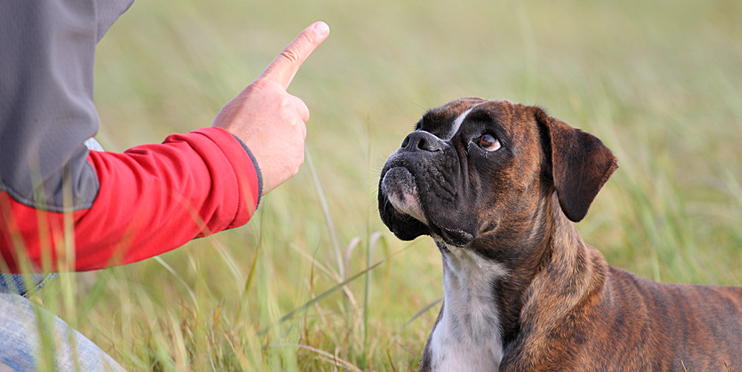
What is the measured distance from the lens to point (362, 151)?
5.48m

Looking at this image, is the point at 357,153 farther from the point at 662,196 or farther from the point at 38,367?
the point at 38,367

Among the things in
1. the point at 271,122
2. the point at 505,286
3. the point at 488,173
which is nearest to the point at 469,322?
the point at 505,286

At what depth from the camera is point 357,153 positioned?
6.41m

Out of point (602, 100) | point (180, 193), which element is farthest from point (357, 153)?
point (180, 193)

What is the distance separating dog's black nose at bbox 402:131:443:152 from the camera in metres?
2.72

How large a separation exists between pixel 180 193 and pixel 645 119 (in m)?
6.29

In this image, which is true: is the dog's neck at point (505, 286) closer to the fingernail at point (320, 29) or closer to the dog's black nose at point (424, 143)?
the dog's black nose at point (424, 143)

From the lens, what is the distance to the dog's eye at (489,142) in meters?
2.77

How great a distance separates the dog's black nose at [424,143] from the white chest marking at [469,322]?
44 cm

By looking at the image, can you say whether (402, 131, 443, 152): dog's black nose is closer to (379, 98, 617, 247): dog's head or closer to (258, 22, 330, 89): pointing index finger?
(379, 98, 617, 247): dog's head

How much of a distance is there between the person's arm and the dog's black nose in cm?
70

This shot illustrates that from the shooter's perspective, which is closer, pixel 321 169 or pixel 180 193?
pixel 180 193

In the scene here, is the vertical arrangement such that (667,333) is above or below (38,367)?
below

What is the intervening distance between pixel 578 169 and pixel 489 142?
36 cm
